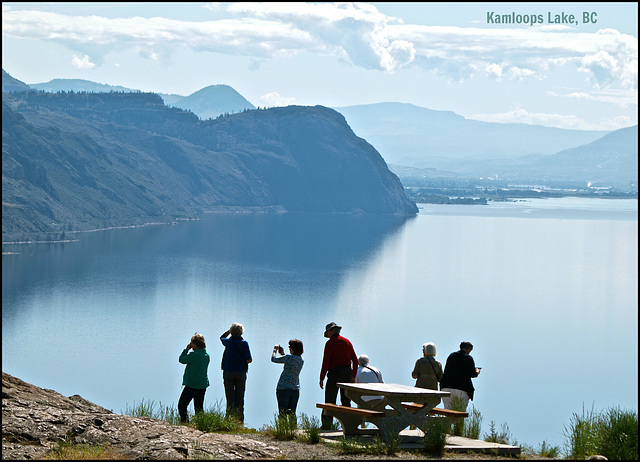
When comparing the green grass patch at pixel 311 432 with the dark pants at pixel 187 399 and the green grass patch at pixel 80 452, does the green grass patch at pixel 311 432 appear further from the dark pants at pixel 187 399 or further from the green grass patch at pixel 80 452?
the green grass patch at pixel 80 452

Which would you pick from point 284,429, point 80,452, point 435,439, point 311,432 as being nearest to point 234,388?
point 284,429

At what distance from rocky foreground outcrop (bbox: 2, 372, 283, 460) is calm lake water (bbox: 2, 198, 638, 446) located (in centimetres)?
1605

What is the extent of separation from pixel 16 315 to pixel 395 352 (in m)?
39.2

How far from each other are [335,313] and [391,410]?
245ft

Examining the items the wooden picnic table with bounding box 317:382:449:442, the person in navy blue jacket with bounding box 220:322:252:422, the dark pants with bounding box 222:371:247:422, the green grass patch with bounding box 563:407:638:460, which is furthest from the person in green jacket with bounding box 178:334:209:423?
the green grass patch with bounding box 563:407:638:460

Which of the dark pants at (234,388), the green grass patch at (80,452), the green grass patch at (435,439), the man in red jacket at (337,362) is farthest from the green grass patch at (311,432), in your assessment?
the green grass patch at (80,452)

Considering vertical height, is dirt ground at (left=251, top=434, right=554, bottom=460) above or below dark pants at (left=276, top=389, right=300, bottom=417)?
below

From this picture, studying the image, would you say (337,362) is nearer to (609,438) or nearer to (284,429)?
(284,429)

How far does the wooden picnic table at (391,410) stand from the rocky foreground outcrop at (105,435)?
1.32 meters

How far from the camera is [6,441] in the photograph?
9742mm

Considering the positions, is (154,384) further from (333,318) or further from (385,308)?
(385,308)

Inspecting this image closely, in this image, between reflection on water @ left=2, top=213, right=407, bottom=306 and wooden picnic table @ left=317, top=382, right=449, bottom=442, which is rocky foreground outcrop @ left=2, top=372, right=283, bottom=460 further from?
reflection on water @ left=2, top=213, right=407, bottom=306

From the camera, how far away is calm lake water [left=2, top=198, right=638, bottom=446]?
57.5 meters

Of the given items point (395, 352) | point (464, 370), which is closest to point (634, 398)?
point (395, 352)
